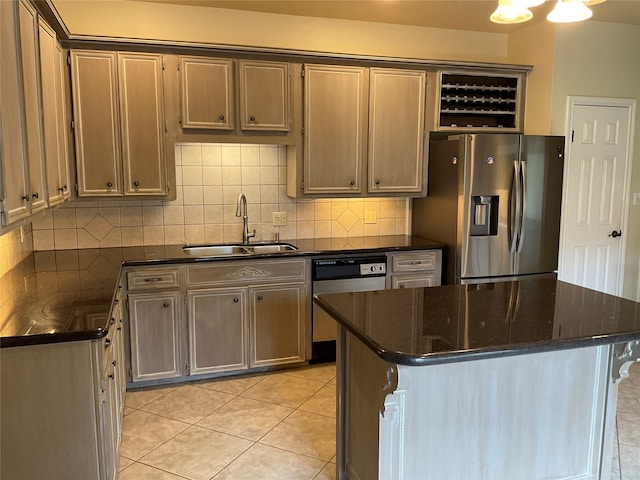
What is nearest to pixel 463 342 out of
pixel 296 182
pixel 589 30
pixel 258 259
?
pixel 258 259

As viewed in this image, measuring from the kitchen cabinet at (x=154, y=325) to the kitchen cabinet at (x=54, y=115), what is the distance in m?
0.74

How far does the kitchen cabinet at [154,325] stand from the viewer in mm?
3350

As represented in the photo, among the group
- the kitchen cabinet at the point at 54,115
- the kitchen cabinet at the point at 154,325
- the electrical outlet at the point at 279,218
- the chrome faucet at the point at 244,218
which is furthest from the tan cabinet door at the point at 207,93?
the kitchen cabinet at the point at 154,325

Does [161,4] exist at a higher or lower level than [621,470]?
higher

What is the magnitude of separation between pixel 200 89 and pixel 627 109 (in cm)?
352

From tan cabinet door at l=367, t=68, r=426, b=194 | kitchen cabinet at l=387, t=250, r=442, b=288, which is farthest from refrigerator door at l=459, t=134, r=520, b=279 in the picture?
tan cabinet door at l=367, t=68, r=426, b=194

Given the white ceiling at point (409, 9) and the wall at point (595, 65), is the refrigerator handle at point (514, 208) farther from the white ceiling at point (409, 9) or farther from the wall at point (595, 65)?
the white ceiling at point (409, 9)

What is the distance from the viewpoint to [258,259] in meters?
3.56

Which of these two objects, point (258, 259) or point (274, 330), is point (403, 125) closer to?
point (258, 259)

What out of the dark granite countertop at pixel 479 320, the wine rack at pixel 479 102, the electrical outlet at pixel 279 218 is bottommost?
the dark granite countertop at pixel 479 320

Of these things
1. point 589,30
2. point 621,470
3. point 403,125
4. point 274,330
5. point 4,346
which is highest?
point 589,30

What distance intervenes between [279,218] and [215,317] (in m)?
1.03

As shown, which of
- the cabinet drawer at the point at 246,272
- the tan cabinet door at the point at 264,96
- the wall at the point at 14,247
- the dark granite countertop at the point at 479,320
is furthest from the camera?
the tan cabinet door at the point at 264,96

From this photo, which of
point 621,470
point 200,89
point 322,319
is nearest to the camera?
point 621,470
